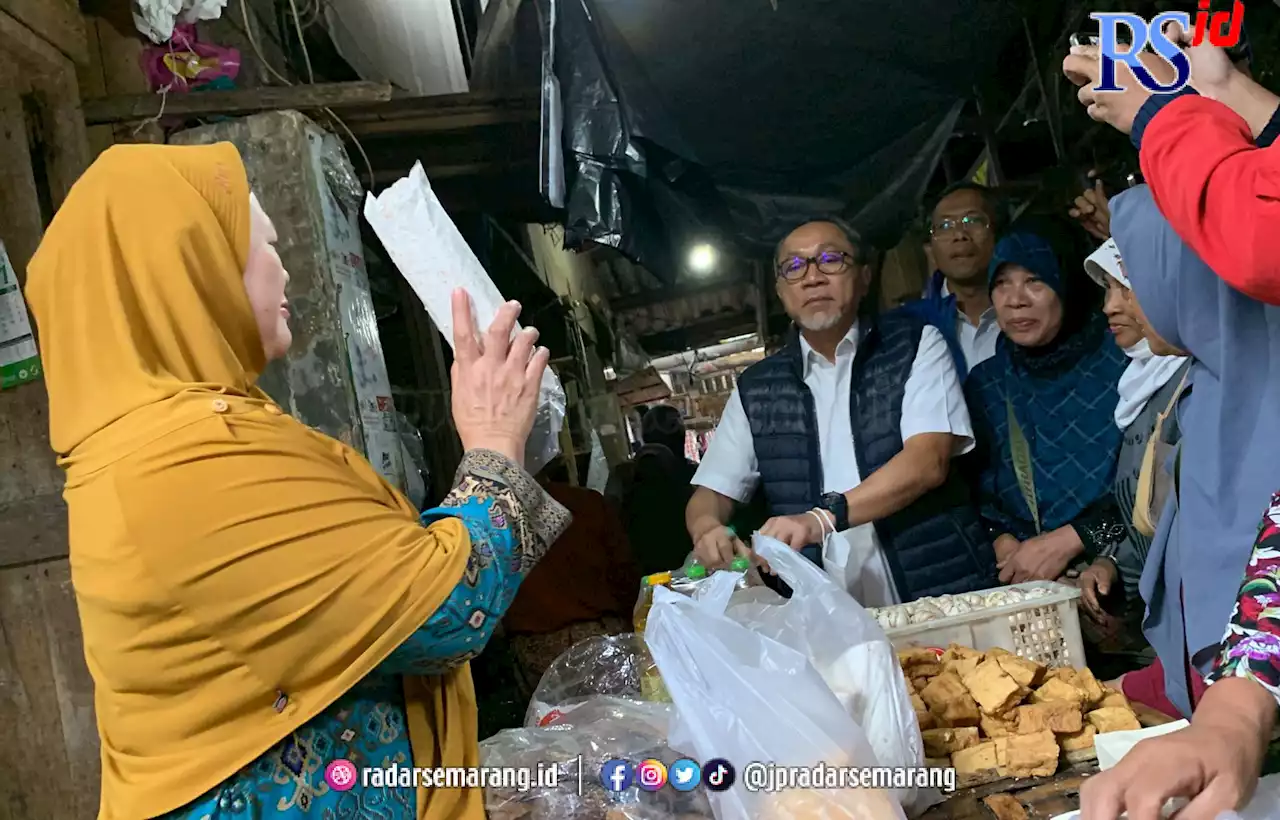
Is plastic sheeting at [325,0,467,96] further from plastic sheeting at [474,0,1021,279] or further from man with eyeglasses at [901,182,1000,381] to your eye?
man with eyeglasses at [901,182,1000,381]

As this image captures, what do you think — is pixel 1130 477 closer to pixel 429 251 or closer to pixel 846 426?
pixel 846 426

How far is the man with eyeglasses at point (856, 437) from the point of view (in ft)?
6.55

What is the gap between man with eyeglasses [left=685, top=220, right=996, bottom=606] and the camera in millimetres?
1997

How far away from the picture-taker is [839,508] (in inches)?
72.1

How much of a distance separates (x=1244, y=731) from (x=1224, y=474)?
42 cm

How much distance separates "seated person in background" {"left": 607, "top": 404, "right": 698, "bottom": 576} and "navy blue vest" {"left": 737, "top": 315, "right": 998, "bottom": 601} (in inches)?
49.8

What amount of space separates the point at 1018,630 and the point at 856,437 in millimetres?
702

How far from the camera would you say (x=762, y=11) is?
232cm

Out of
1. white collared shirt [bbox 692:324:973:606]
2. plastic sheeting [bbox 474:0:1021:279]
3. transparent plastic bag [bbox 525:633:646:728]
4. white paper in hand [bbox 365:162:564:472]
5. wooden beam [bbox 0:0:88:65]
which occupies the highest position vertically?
wooden beam [bbox 0:0:88:65]

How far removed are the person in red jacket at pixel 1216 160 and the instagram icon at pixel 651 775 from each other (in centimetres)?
90

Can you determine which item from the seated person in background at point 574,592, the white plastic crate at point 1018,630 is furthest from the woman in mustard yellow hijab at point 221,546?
the seated person in background at point 574,592

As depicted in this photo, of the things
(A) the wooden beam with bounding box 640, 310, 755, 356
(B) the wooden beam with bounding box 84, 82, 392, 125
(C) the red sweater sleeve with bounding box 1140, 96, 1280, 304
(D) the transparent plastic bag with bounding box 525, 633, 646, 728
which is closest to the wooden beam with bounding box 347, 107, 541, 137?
(B) the wooden beam with bounding box 84, 82, 392, 125

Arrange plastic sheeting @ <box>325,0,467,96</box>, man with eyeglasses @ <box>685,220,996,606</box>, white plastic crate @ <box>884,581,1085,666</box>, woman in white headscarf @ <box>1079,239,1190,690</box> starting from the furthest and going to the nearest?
plastic sheeting @ <box>325,0,467,96</box> → man with eyeglasses @ <box>685,220,996,606</box> → woman in white headscarf @ <box>1079,239,1190,690</box> → white plastic crate @ <box>884,581,1085,666</box>

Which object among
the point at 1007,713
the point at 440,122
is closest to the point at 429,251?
the point at 1007,713
